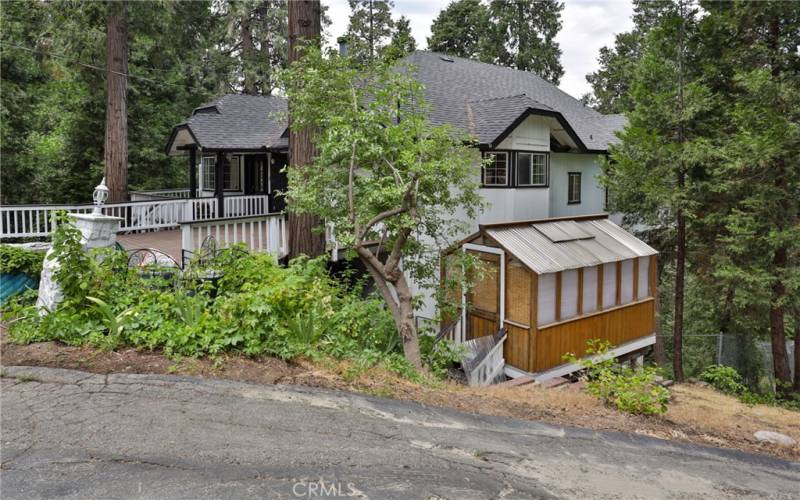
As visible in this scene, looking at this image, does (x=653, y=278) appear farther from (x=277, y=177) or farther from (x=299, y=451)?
(x=299, y=451)

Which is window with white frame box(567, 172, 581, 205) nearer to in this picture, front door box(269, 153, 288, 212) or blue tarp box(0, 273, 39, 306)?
front door box(269, 153, 288, 212)

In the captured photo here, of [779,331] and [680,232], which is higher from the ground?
[680,232]

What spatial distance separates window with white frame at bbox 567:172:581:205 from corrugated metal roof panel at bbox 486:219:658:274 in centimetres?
313

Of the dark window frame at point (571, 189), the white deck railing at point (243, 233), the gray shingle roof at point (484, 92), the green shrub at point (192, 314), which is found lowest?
the green shrub at point (192, 314)

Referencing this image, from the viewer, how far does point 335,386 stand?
524 cm

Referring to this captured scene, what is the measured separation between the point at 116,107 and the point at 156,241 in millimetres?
6319

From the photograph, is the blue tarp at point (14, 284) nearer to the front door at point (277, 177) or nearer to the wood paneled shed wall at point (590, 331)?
the wood paneled shed wall at point (590, 331)

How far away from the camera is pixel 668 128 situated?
1351 centimetres

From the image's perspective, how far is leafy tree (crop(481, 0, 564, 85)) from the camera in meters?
35.3

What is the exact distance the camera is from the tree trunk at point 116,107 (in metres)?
17.0

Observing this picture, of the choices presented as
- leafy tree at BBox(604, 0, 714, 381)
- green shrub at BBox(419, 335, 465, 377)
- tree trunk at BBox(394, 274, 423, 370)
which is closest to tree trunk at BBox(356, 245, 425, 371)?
tree trunk at BBox(394, 274, 423, 370)

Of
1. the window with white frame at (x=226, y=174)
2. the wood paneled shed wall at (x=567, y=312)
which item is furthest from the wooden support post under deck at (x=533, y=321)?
the window with white frame at (x=226, y=174)

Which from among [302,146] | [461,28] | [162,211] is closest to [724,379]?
[302,146]

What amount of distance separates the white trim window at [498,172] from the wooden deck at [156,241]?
7837 mm
